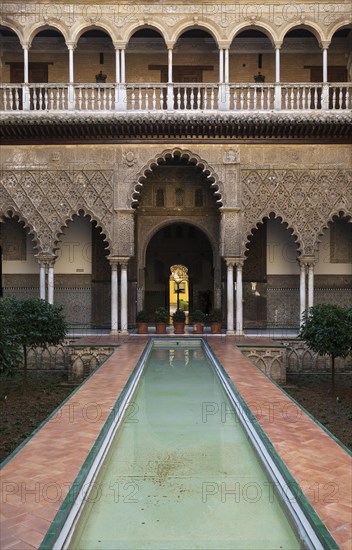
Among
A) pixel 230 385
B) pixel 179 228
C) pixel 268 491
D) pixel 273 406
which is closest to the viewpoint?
pixel 268 491

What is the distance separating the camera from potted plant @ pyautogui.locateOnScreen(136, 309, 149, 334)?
1205cm

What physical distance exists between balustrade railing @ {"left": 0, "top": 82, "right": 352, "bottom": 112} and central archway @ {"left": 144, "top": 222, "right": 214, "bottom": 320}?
4947 mm

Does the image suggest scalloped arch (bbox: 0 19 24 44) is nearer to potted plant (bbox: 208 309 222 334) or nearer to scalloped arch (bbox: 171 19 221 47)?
scalloped arch (bbox: 171 19 221 47)

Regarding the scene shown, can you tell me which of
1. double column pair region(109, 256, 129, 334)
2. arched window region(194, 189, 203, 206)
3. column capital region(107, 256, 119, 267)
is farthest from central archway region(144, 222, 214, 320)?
column capital region(107, 256, 119, 267)

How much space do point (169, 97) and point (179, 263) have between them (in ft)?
19.9

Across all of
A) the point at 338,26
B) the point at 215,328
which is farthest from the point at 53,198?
the point at 338,26

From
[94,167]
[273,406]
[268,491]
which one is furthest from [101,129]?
[268,491]

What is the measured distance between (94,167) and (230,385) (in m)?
6.92

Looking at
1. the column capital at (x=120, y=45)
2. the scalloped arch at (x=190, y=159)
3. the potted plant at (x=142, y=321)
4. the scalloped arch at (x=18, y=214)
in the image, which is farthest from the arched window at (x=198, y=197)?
the scalloped arch at (x=18, y=214)

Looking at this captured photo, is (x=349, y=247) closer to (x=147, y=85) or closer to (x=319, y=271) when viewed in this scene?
(x=319, y=271)

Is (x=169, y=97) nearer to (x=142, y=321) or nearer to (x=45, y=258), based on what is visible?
(x=45, y=258)

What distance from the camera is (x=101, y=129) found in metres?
11.5

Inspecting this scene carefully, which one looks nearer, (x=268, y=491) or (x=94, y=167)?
(x=268, y=491)

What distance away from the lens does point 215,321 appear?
1224 cm
